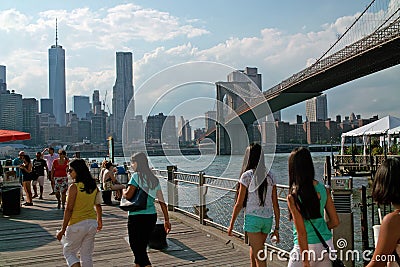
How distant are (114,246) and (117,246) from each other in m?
0.05

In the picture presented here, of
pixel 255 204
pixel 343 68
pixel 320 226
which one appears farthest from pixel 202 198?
pixel 343 68

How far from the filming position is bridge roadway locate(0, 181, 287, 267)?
18.8 feet

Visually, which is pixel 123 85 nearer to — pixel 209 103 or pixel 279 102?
pixel 209 103

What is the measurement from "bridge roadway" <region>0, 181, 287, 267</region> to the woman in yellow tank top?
4.00ft

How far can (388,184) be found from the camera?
8.71 ft

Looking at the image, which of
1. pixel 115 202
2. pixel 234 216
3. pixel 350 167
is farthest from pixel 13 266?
pixel 350 167

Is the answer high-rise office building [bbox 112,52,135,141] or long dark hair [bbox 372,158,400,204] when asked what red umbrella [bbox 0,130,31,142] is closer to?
high-rise office building [bbox 112,52,135,141]

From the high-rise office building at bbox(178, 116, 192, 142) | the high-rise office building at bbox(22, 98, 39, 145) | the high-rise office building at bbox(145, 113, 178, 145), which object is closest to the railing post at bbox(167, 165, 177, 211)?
the high-rise office building at bbox(178, 116, 192, 142)

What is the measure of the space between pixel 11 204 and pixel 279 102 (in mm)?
26624

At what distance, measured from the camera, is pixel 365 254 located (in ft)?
15.6

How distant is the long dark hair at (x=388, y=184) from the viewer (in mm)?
2619

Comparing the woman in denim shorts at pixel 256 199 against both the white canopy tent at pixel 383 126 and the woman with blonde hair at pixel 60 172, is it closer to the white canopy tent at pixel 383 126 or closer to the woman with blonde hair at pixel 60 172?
the woman with blonde hair at pixel 60 172

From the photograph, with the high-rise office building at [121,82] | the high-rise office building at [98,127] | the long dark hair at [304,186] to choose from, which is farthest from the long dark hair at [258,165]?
the high-rise office building at [98,127]

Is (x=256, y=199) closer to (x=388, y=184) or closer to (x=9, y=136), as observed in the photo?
(x=388, y=184)
